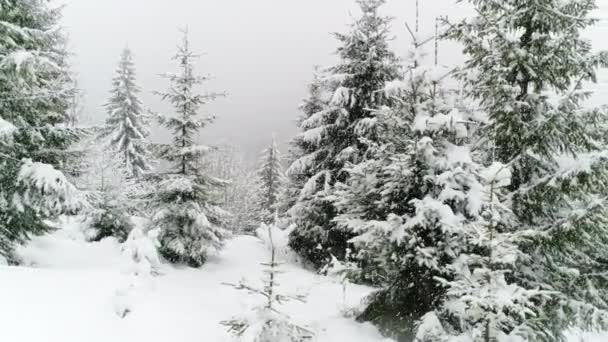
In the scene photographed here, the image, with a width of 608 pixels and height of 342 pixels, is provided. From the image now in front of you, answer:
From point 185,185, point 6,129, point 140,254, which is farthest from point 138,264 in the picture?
point 185,185

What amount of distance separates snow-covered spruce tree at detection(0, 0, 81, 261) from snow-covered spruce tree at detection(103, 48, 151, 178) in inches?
826

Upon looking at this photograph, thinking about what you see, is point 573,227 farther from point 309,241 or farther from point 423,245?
point 309,241

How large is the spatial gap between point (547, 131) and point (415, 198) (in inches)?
92.5

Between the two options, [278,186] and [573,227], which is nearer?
[573,227]

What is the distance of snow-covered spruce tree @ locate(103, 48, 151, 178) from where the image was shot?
31.8 m

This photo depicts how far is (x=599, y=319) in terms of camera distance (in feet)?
21.0

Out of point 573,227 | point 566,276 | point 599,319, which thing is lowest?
point 599,319

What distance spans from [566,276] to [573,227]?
1.23 m

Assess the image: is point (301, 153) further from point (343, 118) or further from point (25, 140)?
point (25, 140)

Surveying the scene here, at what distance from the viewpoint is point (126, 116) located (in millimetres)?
32375

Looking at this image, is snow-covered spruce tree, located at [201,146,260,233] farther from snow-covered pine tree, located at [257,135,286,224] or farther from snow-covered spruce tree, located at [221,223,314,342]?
snow-covered spruce tree, located at [221,223,314,342]

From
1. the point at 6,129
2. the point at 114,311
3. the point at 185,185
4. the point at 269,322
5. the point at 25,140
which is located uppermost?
the point at 6,129

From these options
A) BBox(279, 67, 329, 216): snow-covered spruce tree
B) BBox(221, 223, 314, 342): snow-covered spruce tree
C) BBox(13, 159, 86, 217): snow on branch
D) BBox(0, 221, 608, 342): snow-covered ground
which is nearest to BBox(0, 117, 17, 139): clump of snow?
BBox(13, 159, 86, 217): snow on branch

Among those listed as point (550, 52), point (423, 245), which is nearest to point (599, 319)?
point (423, 245)
